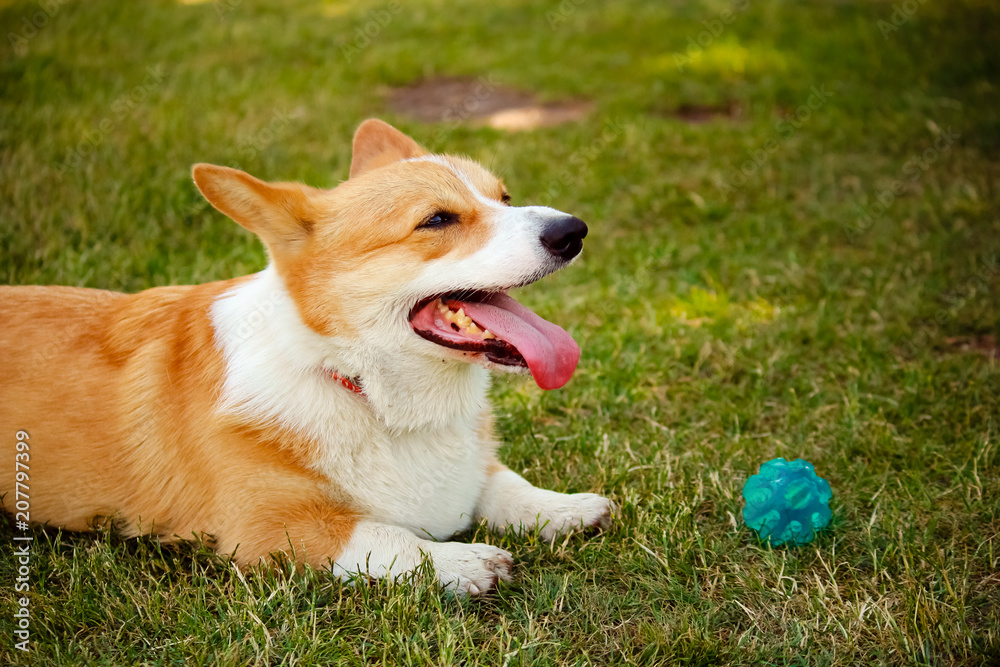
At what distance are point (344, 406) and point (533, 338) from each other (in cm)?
62

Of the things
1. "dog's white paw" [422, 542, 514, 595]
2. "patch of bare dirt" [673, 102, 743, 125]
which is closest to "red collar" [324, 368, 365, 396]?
"dog's white paw" [422, 542, 514, 595]

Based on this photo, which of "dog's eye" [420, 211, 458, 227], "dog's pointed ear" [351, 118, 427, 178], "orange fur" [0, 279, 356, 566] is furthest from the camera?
"dog's pointed ear" [351, 118, 427, 178]

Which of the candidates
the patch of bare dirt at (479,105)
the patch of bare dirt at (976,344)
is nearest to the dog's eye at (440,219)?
the patch of bare dirt at (976,344)

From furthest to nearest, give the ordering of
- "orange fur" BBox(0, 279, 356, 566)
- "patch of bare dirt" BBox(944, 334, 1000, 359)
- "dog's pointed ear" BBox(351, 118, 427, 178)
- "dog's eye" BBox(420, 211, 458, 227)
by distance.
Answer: "patch of bare dirt" BBox(944, 334, 1000, 359)
"dog's pointed ear" BBox(351, 118, 427, 178)
"dog's eye" BBox(420, 211, 458, 227)
"orange fur" BBox(0, 279, 356, 566)

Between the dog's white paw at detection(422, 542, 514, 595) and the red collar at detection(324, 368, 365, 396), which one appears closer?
the dog's white paw at detection(422, 542, 514, 595)

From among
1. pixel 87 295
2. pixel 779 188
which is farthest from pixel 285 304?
pixel 779 188

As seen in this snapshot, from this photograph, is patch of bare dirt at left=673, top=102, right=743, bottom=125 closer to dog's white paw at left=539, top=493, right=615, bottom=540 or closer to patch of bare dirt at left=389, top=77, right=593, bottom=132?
patch of bare dirt at left=389, top=77, right=593, bottom=132

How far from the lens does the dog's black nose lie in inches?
97.9

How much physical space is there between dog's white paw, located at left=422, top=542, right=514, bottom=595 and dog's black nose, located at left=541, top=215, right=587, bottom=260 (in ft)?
3.05

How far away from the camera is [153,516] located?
2625 mm

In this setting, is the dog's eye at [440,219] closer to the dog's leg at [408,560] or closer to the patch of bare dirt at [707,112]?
the dog's leg at [408,560]

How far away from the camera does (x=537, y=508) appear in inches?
110

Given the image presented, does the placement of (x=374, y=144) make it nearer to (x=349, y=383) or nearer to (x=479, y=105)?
(x=349, y=383)

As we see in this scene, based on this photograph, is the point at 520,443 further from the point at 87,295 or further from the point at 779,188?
the point at 779,188
